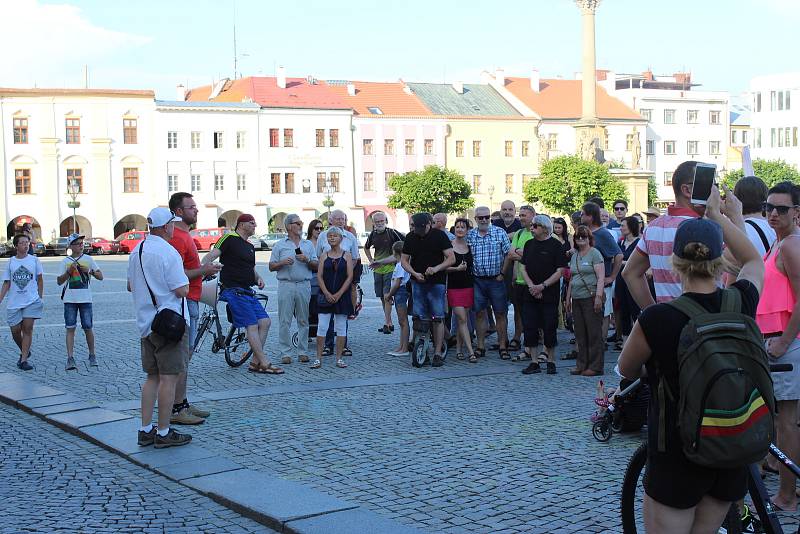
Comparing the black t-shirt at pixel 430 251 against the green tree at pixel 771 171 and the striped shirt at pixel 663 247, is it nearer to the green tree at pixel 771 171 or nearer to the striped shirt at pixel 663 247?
the striped shirt at pixel 663 247

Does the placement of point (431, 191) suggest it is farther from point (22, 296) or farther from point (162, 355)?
point (162, 355)

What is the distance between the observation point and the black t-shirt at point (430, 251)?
43.3 feet

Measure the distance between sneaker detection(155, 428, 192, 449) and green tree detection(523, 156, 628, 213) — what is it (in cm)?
4854

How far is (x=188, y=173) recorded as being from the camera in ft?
237

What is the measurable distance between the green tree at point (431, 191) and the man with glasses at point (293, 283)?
2285 inches

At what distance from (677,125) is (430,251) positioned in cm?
8662

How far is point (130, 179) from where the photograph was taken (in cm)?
7062

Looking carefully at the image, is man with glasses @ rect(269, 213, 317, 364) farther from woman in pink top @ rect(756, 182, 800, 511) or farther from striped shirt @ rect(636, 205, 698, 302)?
woman in pink top @ rect(756, 182, 800, 511)

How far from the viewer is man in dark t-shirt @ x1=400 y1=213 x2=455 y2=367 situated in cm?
1316

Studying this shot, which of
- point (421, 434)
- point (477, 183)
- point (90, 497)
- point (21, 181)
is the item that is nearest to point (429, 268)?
point (421, 434)

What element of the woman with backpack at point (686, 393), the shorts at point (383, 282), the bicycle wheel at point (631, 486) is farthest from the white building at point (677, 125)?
the woman with backpack at point (686, 393)

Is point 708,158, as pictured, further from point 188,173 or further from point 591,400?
point 591,400

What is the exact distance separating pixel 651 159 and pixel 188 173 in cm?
4252

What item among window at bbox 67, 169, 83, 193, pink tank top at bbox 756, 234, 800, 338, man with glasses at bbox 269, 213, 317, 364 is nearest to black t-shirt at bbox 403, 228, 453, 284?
man with glasses at bbox 269, 213, 317, 364
